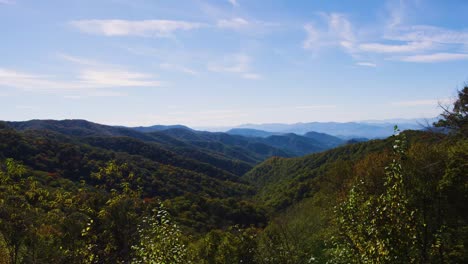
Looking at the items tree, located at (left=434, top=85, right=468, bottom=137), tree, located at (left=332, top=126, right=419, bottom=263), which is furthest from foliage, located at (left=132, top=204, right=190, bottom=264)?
tree, located at (left=434, top=85, right=468, bottom=137)

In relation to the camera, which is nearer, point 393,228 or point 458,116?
point 393,228

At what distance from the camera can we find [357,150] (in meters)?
182

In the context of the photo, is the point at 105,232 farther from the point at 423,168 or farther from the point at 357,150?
→ the point at 357,150

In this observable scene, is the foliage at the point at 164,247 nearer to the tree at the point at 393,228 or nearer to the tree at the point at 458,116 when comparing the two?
the tree at the point at 393,228

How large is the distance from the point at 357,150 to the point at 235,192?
7319 cm

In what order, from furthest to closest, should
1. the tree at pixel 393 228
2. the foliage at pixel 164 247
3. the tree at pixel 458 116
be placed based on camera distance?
1. the tree at pixel 458 116
2. the foliage at pixel 164 247
3. the tree at pixel 393 228

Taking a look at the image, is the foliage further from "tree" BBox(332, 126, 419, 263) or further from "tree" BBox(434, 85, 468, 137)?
"tree" BBox(434, 85, 468, 137)

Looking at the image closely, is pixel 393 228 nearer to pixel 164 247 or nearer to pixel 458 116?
pixel 164 247

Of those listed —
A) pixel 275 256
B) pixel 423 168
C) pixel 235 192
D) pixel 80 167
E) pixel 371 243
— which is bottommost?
pixel 235 192

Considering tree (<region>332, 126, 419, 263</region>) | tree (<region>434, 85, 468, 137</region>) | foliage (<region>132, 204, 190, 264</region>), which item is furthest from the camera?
tree (<region>434, 85, 468, 137</region>)

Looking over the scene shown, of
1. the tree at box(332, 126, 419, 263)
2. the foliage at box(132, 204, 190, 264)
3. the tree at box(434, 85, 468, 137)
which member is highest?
the tree at box(434, 85, 468, 137)

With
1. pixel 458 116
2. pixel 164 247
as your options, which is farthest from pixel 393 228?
pixel 458 116

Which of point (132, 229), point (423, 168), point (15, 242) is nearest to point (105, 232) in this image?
point (132, 229)

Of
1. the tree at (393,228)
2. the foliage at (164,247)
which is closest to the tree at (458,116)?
the tree at (393,228)
